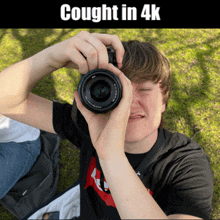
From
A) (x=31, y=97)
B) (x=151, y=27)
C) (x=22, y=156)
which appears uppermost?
(x=151, y=27)

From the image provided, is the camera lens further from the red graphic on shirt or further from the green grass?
the green grass

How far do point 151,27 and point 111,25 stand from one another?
108 centimetres

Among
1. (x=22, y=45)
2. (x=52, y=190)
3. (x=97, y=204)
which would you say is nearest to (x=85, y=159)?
(x=97, y=204)

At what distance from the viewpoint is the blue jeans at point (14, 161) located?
1.98m

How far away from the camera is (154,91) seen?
1.53 metres

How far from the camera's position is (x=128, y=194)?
101 centimetres

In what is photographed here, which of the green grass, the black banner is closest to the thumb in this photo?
the green grass

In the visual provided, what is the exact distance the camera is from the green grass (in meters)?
3.08

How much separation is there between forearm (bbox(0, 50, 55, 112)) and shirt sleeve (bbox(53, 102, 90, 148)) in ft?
1.09

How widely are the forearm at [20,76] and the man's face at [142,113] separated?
735 millimetres

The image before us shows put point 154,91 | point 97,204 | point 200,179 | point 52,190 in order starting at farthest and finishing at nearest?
point 52,190 → point 97,204 → point 154,91 → point 200,179

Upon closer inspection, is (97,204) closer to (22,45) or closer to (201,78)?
(201,78)

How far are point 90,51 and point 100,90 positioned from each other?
270 millimetres

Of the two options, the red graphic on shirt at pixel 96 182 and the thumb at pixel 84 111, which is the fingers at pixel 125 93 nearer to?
the thumb at pixel 84 111
